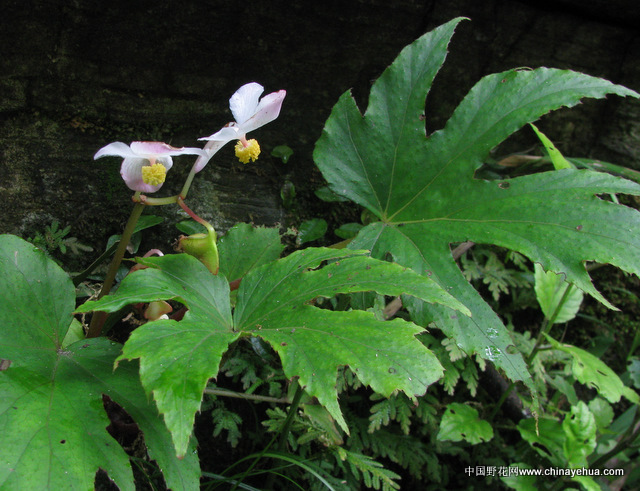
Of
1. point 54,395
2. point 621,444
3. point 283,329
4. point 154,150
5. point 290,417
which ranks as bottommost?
point 621,444

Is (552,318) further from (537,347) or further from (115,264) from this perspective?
(115,264)

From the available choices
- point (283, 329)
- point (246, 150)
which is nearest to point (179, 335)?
point (283, 329)

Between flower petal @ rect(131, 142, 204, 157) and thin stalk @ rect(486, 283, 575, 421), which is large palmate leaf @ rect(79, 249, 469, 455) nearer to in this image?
flower petal @ rect(131, 142, 204, 157)

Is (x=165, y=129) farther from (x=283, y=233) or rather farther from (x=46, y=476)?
(x=46, y=476)

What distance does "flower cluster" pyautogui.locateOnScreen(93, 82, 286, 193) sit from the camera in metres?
0.86

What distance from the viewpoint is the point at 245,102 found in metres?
0.94

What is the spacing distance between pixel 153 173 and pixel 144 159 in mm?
54

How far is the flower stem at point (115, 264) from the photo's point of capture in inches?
39.3

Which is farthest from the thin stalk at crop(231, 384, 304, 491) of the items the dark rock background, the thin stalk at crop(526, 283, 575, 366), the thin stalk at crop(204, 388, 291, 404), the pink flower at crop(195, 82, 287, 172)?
the thin stalk at crop(526, 283, 575, 366)

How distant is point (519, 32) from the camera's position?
5.62ft

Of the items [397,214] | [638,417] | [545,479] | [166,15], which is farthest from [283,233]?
[638,417]

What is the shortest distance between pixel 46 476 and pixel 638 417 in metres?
1.83

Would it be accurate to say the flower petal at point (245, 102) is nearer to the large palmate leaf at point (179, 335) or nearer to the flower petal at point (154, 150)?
the flower petal at point (154, 150)

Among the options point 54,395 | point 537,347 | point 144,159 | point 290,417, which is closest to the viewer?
point 54,395
